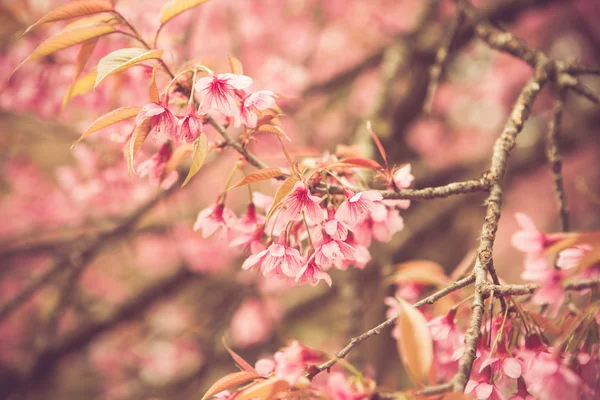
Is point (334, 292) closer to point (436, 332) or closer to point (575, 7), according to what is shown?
point (436, 332)

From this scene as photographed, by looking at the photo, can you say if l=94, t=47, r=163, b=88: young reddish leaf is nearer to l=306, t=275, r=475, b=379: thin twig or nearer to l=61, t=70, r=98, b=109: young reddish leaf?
l=61, t=70, r=98, b=109: young reddish leaf

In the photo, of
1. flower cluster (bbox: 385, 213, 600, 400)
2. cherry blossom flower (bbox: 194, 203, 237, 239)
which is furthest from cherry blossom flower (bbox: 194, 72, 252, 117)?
flower cluster (bbox: 385, 213, 600, 400)

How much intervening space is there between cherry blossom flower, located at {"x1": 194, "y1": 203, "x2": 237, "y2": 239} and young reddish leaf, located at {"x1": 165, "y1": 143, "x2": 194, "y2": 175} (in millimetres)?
106

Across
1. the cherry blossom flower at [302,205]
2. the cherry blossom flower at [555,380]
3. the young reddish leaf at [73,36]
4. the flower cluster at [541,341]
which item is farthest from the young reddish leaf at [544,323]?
the young reddish leaf at [73,36]

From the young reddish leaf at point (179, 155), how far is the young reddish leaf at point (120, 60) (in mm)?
184

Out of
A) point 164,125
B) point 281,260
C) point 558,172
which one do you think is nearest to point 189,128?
point 164,125

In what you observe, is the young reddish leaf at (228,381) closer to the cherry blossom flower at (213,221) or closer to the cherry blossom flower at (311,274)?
the cherry blossom flower at (311,274)

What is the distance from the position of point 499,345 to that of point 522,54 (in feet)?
2.35

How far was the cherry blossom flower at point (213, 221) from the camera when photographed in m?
0.79

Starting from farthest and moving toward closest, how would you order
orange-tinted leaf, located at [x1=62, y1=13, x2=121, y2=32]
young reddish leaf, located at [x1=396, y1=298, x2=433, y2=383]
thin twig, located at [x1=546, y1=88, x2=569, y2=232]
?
thin twig, located at [x1=546, y1=88, x2=569, y2=232]
orange-tinted leaf, located at [x1=62, y1=13, x2=121, y2=32]
young reddish leaf, located at [x1=396, y1=298, x2=433, y2=383]

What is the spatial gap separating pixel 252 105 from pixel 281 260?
26cm

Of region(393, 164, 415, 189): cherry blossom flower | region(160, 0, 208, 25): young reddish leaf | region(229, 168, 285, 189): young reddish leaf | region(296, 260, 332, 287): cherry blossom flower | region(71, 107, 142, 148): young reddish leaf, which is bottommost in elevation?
region(296, 260, 332, 287): cherry blossom flower

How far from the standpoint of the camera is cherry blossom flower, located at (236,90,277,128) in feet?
2.21

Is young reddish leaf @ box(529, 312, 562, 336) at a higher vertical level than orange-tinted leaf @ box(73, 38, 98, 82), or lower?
lower
